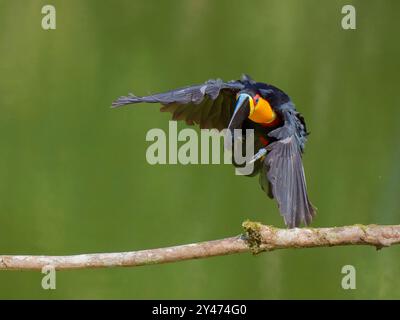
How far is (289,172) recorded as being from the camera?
204cm

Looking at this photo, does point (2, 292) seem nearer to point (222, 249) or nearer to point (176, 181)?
point (176, 181)

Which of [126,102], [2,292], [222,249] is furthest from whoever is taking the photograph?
[2,292]

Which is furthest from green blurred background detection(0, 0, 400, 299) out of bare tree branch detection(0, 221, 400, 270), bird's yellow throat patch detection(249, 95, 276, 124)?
bare tree branch detection(0, 221, 400, 270)

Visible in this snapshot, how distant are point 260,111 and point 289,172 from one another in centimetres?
30

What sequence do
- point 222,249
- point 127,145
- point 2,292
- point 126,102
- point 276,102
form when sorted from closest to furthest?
point 222,249 < point 126,102 < point 276,102 < point 2,292 < point 127,145

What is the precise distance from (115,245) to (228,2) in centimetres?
117

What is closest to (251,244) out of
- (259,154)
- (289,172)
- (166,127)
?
(289,172)

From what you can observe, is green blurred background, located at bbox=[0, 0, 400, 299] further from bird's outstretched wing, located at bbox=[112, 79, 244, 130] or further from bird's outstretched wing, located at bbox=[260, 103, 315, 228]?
bird's outstretched wing, located at bbox=[260, 103, 315, 228]

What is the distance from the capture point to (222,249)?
70.3 inches

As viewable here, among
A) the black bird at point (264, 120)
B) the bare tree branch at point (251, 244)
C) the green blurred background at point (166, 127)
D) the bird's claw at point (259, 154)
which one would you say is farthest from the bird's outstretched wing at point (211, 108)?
the green blurred background at point (166, 127)

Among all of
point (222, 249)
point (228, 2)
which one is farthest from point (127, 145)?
point (222, 249)

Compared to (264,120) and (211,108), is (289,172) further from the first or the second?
(211,108)

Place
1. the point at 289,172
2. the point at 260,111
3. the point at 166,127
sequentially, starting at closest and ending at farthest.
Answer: the point at 289,172 → the point at 260,111 → the point at 166,127

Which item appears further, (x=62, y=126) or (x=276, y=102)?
(x=62, y=126)
